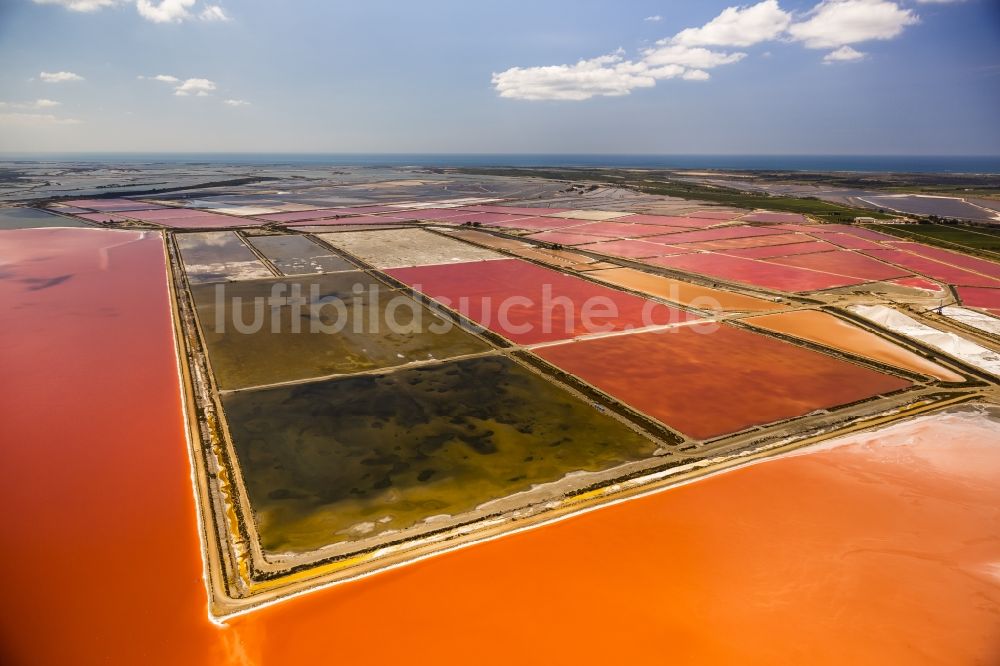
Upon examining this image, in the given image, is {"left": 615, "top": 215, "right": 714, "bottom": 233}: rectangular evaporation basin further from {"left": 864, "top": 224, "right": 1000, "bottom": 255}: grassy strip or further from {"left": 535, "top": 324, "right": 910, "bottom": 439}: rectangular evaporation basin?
{"left": 535, "top": 324, "right": 910, "bottom": 439}: rectangular evaporation basin

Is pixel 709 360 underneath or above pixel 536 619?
above

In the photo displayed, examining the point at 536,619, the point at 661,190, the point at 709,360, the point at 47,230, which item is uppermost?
the point at 661,190

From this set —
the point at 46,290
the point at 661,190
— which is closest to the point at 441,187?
the point at 661,190

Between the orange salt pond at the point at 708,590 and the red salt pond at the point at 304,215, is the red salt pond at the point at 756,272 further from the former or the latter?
the red salt pond at the point at 304,215

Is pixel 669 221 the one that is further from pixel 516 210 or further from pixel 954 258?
pixel 954 258

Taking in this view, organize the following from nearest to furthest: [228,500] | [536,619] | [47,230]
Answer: [536,619]
[228,500]
[47,230]

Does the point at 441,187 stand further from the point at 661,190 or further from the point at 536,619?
the point at 536,619

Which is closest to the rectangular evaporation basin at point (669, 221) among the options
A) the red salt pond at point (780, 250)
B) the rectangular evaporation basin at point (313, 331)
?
the red salt pond at point (780, 250)
